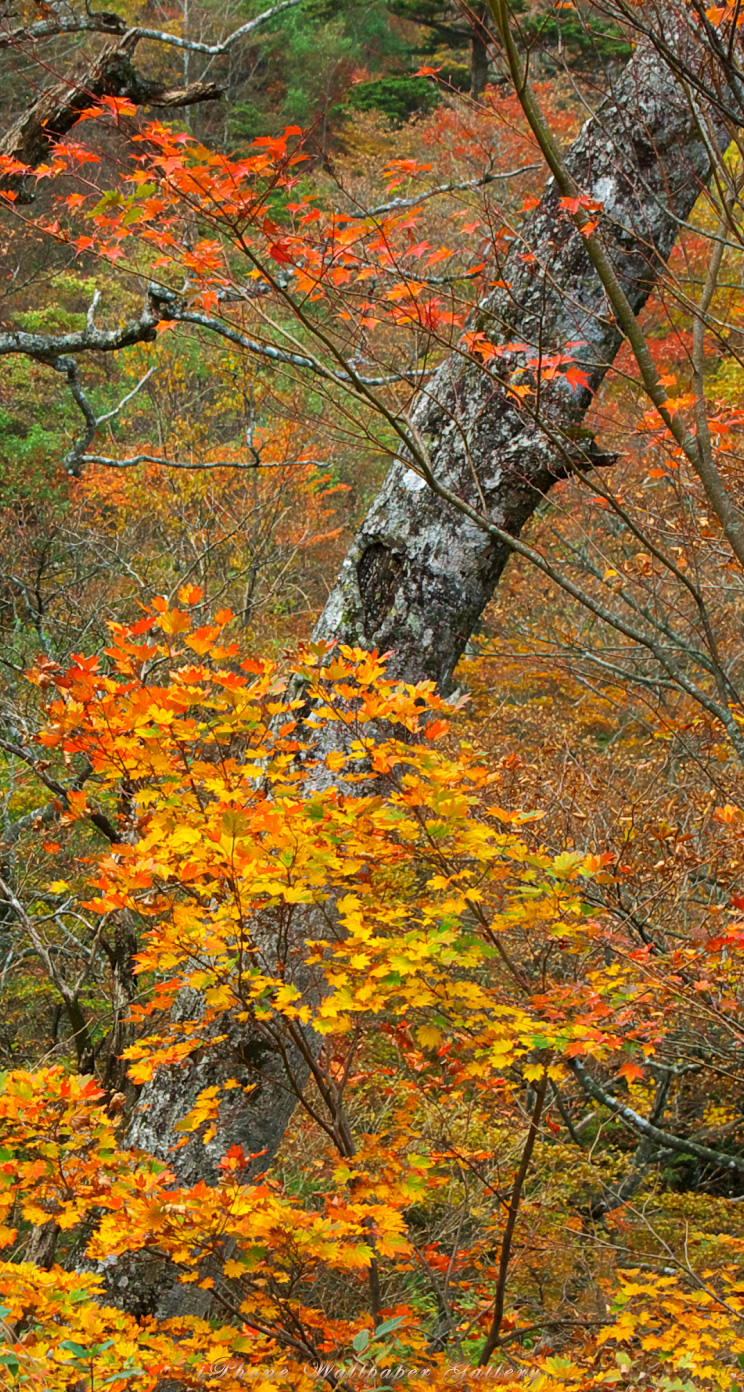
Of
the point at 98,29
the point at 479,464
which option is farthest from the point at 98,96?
the point at 479,464

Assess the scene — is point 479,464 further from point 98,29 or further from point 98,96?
point 98,29

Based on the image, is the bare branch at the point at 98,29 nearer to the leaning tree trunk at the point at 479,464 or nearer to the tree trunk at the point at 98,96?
the tree trunk at the point at 98,96

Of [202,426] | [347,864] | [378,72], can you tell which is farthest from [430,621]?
[378,72]

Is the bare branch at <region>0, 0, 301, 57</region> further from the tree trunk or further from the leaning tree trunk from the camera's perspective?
the leaning tree trunk

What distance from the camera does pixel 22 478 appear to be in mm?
10305

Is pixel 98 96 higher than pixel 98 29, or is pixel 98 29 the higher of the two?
pixel 98 29

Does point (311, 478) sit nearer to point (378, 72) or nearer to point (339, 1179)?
point (339, 1179)

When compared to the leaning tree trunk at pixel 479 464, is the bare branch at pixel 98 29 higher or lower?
higher

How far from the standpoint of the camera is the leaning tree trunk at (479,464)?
2.84m

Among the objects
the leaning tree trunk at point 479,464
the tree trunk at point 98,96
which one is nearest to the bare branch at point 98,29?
the tree trunk at point 98,96

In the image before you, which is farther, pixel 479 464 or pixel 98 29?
pixel 98 29

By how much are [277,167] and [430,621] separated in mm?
1323

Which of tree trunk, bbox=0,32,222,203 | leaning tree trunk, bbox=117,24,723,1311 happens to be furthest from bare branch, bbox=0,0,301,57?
leaning tree trunk, bbox=117,24,723,1311

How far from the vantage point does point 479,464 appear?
9.90 feet
